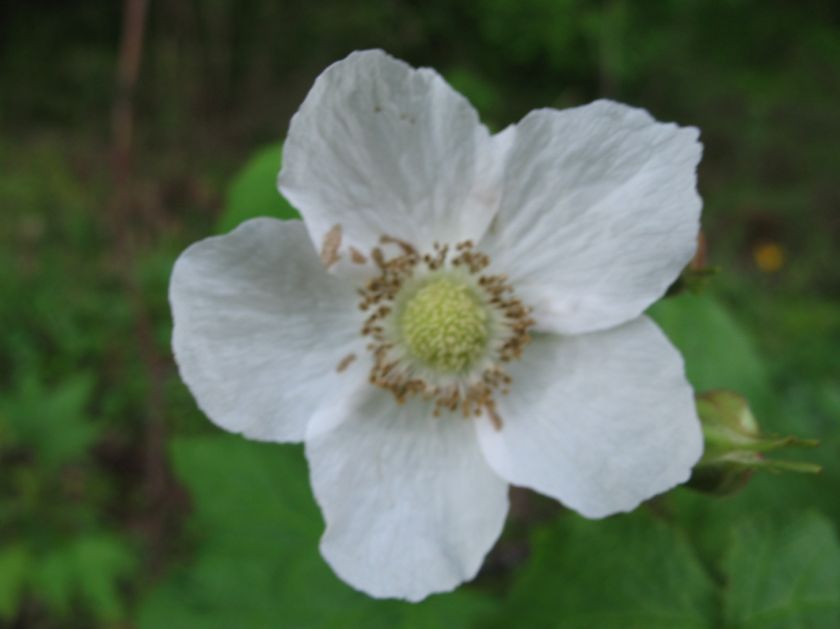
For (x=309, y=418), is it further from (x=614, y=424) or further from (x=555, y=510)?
(x=555, y=510)

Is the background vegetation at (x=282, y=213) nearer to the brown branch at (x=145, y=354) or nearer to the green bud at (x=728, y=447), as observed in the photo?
the brown branch at (x=145, y=354)

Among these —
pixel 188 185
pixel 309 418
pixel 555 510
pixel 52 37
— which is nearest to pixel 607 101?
pixel 309 418

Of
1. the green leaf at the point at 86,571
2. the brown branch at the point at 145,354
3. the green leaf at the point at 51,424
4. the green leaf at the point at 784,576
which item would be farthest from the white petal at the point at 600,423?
the green leaf at the point at 51,424

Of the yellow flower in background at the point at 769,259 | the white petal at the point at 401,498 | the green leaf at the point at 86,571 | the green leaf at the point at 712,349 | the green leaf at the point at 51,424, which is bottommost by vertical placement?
the yellow flower in background at the point at 769,259

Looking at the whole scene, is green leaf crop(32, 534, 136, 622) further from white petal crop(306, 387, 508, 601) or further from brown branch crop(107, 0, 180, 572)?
white petal crop(306, 387, 508, 601)

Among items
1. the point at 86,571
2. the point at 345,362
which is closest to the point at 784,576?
the point at 345,362

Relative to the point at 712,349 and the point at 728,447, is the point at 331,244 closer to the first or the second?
the point at 728,447

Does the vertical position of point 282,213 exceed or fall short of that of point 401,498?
it exceeds it
